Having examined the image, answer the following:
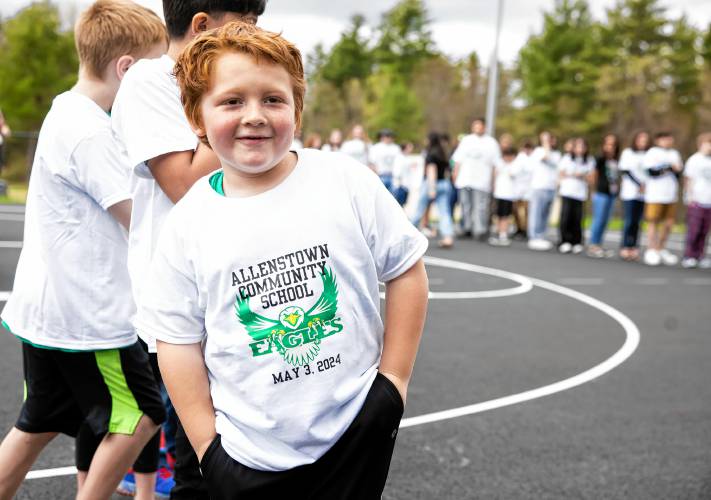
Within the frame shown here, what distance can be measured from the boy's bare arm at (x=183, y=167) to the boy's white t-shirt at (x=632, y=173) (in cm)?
1212

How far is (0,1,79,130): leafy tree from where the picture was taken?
39719 millimetres

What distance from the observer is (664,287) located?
10852mm

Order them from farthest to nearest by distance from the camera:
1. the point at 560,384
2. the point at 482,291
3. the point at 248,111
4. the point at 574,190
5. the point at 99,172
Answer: the point at 574,190
the point at 482,291
the point at 560,384
the point at 99,172
the point at 248,111

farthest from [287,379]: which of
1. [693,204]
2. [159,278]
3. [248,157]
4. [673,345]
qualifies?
[693,204]

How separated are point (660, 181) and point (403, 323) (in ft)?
39.6

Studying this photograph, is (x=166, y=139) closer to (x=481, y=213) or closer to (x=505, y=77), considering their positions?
(x=481, y=213)

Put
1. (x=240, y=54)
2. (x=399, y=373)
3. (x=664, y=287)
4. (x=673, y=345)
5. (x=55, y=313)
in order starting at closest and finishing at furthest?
(x=240, y=54) → (x=399, y=373) → (x=55, y=313) → (x=673, y=345) → (x=664, y=287)

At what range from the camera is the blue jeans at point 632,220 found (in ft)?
44.3

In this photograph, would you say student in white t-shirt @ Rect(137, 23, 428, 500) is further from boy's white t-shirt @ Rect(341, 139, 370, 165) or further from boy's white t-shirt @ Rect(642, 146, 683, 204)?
boy's white t-shirt @ Rect(341, 139, 370, 165)

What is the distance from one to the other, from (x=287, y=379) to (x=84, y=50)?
1531 mm

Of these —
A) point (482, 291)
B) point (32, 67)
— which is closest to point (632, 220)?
point (482, 291)

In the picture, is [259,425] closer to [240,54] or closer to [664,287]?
Answer: [240,54]

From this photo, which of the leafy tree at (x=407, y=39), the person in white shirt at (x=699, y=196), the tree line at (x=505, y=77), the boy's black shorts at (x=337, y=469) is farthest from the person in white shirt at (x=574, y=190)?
the leafy tree at (x=407, y=39)

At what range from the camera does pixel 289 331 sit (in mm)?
1803
